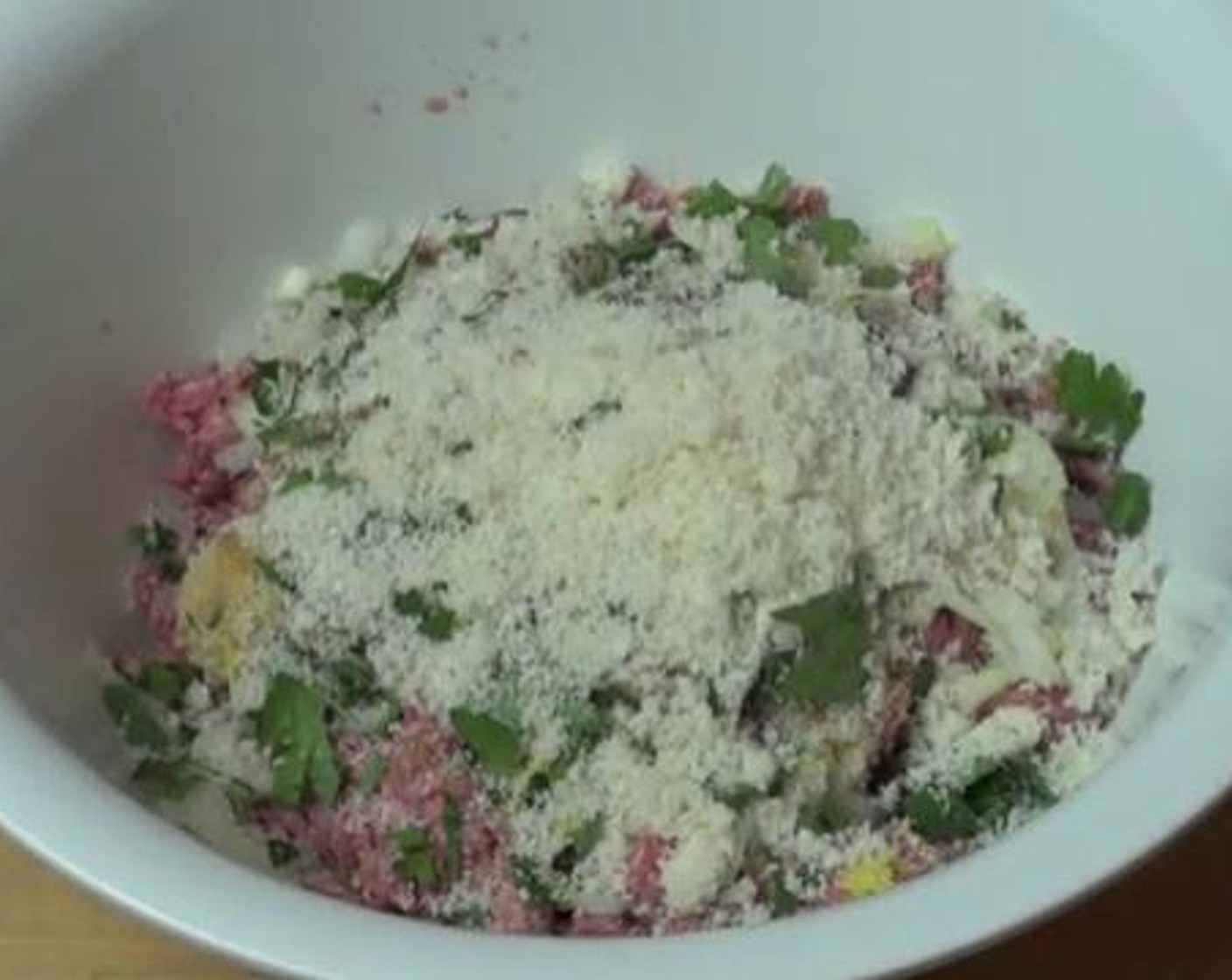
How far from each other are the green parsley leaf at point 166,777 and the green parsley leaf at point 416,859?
0.24ft

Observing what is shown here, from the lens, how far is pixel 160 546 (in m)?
0.99

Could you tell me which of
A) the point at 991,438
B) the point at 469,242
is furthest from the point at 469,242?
the point at 991,438

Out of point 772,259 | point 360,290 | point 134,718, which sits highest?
point 772,259

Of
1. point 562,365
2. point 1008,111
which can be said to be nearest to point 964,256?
point 1008,111

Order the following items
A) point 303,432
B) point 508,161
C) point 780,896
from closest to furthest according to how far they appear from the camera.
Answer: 1. point 780,896
2. point 303,432
3. point 508,161

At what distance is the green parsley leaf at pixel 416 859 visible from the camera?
34.4 inches

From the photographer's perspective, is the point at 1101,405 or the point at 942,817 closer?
the point at 942,817

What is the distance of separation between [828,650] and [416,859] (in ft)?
0.49

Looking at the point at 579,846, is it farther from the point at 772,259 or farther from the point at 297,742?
the point at 772,259

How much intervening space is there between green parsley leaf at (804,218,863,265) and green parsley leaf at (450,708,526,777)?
0.25 metres

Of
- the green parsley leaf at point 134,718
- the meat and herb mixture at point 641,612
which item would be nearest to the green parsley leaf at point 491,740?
the meat and herb mixture at point 641,612

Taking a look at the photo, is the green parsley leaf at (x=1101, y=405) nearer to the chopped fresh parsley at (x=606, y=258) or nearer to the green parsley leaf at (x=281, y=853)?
the chopped fresh parsley at (x=606, y=258)

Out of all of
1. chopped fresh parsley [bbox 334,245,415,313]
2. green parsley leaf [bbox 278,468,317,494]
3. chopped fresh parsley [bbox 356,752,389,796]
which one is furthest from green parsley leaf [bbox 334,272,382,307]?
chopped fresh parsley [bbox 356,752,389,796]

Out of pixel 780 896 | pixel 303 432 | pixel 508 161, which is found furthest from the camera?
pixel 508 161
